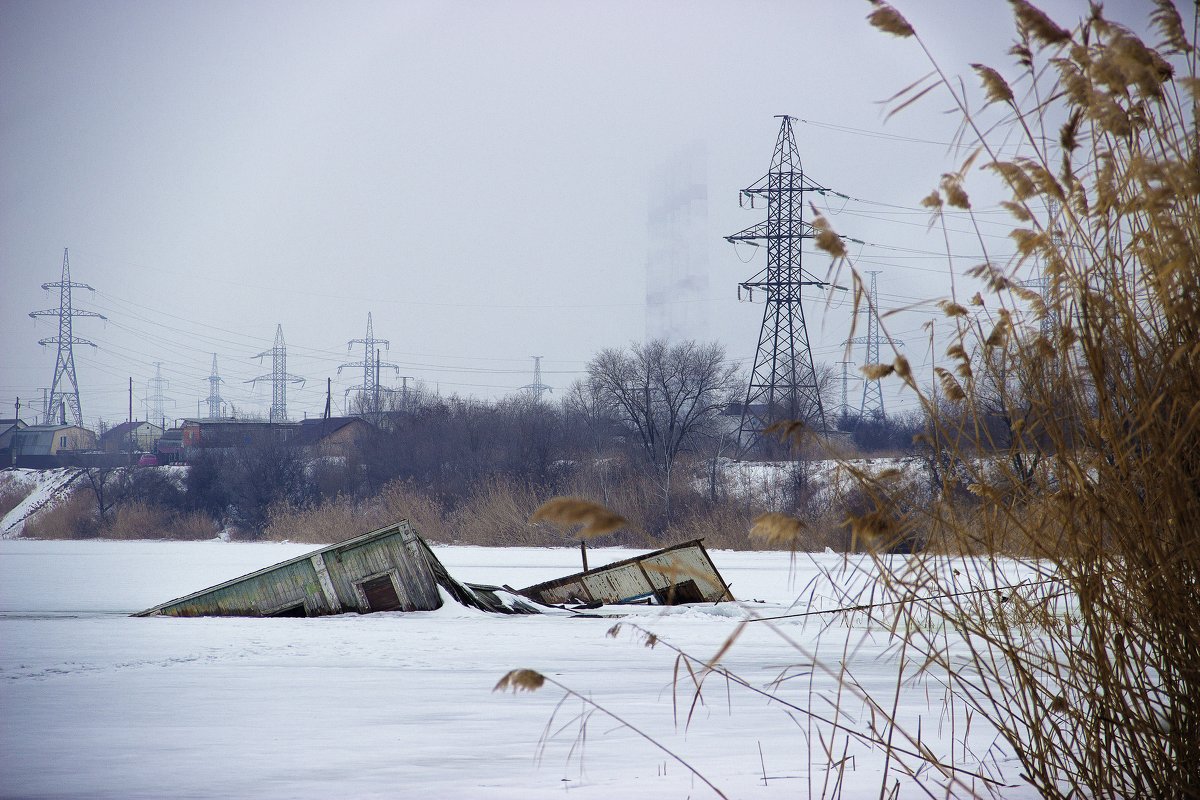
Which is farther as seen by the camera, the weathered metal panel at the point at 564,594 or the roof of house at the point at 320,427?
the roof of house at the point at 320,427

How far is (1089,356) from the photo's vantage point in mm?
2494

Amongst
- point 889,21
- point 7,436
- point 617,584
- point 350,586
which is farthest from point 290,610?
point 7,436

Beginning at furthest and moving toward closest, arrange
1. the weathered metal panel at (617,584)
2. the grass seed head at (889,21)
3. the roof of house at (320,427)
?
the roof of house at (320,427) < the weathered metal panel at (617,584) < the grass seed head at (889,21)

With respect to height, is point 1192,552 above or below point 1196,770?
above

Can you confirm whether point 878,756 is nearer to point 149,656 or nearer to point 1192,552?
point 1192,552

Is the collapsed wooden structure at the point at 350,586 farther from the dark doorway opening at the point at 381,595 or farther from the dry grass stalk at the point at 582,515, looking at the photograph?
the dry grass stalk at the point at 582,515

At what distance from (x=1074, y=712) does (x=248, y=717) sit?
18.1ft

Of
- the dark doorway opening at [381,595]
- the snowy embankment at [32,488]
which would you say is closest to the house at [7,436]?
the snowy embankment at [32,488]

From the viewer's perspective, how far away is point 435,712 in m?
6.96

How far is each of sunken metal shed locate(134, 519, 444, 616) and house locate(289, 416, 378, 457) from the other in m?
29.8

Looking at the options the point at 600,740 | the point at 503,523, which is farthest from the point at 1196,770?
the point at 503,523

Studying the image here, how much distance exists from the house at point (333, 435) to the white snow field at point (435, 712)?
3038 centimetres

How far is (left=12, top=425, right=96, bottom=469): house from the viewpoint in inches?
2151

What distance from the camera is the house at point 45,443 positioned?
5462 centimetres
